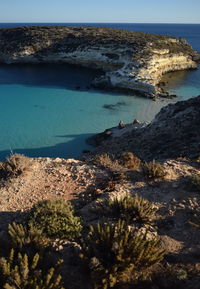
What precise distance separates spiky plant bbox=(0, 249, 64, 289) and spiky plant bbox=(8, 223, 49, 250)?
1.66 feet

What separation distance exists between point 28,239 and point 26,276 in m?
1.09

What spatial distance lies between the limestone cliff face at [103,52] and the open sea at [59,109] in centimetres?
381

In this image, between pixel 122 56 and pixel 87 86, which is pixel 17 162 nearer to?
pixel 87 86

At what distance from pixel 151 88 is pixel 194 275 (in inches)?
1157

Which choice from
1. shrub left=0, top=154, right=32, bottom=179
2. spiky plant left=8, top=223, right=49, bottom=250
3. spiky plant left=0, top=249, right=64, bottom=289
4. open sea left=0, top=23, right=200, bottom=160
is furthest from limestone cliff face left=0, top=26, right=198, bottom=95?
spiky plant left=0, top=249, right=64, bottom=289

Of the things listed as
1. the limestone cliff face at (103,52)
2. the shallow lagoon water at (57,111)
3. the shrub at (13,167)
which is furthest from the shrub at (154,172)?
the limestone cliff face at (103,52)

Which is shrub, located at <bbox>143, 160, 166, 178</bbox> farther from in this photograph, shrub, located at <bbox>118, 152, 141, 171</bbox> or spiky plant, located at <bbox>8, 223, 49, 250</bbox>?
spiky plant, located at <bbox>8, 223, 49, 250</bbox>

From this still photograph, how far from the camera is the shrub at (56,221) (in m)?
6.59

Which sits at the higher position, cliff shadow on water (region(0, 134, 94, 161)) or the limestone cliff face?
the limestone cliff face

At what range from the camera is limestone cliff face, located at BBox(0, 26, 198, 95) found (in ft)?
131

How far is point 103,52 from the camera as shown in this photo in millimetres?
46656

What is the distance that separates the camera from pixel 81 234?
267 inches

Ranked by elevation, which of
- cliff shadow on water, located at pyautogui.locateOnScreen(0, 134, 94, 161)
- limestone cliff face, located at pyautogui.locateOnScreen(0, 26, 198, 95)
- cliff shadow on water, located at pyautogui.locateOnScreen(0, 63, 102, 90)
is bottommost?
cliff shadow on water, located at pyautogui.locateOnScreen(0, 134, 94, 161)

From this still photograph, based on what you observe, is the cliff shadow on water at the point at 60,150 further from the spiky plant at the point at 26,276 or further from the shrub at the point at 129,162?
the spiky plant at the point at 26,276
